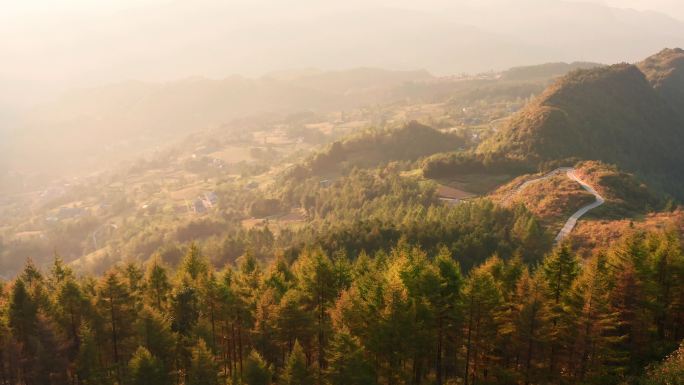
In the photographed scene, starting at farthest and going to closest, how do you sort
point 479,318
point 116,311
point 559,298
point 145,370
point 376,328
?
point 116,311, point 559,298, point 376,328, point 479,318, point 145,370

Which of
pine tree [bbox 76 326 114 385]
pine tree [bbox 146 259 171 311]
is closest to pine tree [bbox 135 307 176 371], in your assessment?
pine tree [bbox 76 326 114 385]

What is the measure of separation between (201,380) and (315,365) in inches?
364

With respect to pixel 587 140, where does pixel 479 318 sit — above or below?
above

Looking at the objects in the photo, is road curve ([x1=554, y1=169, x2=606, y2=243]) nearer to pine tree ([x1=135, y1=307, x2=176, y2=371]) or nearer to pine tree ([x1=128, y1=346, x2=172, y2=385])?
pine tree ([x1=135, y1=307, x2=176, y2=371])

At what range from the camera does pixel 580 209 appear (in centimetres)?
10681

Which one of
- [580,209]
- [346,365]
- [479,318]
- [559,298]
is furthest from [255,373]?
[580,209]

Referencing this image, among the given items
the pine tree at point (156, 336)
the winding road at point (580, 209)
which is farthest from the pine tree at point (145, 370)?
the winding road at point (580, 209)

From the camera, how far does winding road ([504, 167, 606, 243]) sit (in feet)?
319

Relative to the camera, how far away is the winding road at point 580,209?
97106 mm

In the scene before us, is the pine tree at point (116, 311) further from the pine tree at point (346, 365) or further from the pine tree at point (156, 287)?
the pine tree at point (346, 365)

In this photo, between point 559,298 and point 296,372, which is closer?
point 296,372

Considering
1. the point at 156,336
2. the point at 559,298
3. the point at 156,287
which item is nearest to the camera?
the point at 156,336

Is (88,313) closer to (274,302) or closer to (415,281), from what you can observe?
(274,302)

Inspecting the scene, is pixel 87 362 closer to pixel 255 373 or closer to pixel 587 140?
pixel 255 373
